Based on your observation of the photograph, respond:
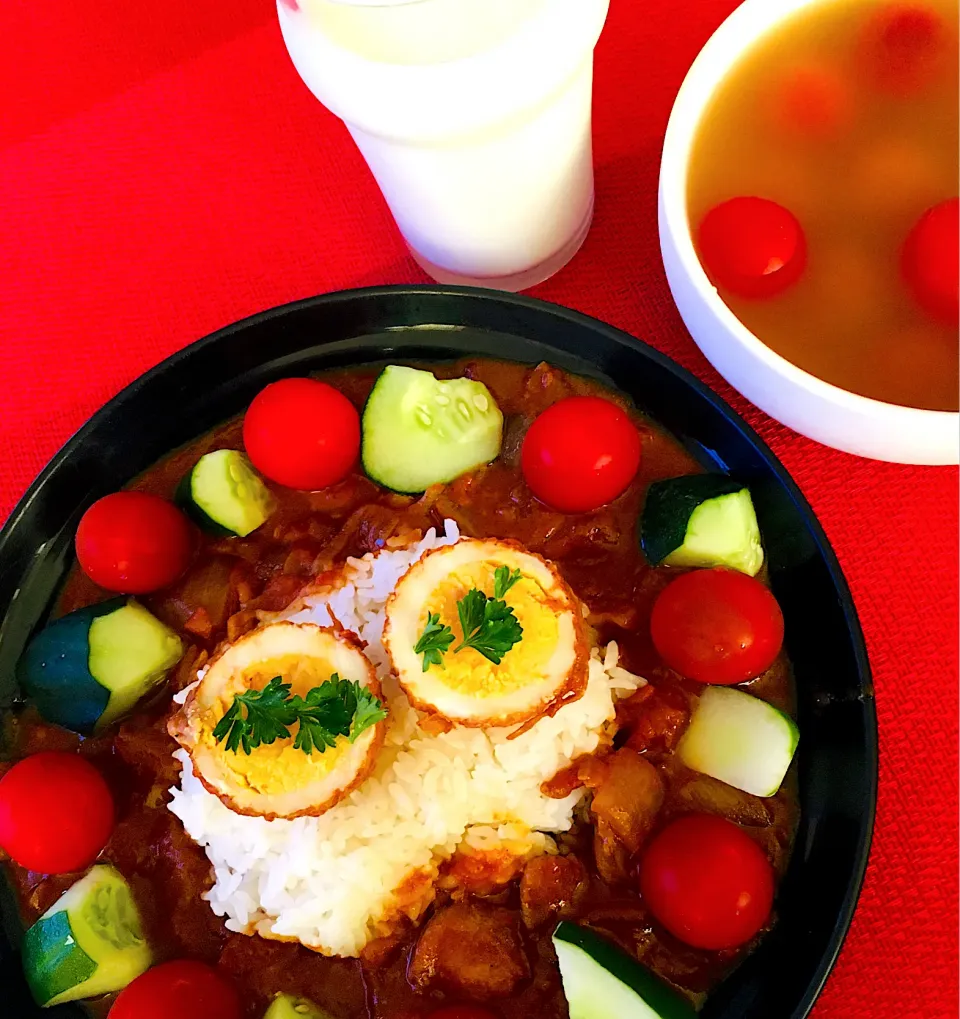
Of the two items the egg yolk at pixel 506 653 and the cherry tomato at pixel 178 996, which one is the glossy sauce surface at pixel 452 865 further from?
the egg yolk at pixel 506 653

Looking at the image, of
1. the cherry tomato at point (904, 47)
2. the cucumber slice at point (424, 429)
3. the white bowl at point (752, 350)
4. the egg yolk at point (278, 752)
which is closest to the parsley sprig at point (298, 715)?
the egg yolk at point (278, 752)

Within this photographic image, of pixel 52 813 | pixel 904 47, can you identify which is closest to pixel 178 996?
pixel 52 813

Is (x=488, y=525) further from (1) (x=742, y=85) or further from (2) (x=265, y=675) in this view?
(1) (x=742, y=85)

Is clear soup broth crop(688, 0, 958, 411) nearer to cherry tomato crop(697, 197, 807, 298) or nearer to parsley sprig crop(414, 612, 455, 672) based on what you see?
cherry tomato crop(697, 197, 807, 298)

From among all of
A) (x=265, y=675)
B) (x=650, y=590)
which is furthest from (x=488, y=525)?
(x=265, y=675)

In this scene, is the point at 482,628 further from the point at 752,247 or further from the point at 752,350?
the point at 752,247

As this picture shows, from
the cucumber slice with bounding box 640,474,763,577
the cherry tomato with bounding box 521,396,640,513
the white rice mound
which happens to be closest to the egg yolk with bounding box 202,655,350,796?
the white rice mound
